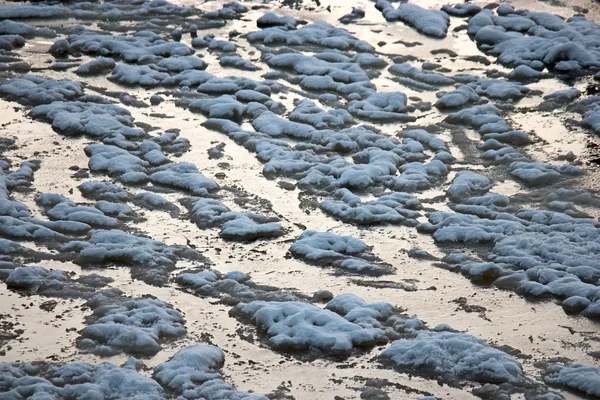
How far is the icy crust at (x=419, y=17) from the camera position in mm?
9336

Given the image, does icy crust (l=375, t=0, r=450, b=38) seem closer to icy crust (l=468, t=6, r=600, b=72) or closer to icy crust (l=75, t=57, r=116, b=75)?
icy crust (l=468, t=6, r=600, b=72)

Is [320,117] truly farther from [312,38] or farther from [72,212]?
[72,212]

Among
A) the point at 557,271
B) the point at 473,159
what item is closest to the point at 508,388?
the point at 557,271

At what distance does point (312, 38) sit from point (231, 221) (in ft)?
14.2

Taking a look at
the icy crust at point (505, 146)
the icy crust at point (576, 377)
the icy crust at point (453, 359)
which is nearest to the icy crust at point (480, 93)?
the icy crust at point (505, 146)

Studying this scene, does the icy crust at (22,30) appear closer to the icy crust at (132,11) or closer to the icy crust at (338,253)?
the icy crust at (132,11)

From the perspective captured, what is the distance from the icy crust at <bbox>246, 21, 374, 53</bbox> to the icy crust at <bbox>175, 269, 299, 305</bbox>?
186 inches

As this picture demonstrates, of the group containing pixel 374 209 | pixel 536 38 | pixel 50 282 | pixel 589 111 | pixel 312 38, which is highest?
pixel 536 38

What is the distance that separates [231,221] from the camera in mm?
5281

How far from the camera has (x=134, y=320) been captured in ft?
13.9

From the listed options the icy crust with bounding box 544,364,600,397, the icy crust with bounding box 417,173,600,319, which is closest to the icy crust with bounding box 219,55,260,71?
the icy crust with bounding box 417,173,600,319

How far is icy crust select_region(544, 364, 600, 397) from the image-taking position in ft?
12.3

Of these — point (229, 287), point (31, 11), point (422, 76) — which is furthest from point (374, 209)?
point (31, 11)

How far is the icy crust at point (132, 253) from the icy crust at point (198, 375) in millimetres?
820
